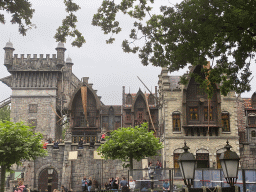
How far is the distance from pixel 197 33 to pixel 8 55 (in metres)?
43.3

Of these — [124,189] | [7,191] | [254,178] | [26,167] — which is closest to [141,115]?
[26,167]

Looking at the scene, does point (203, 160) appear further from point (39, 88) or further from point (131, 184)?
point (39, 88)

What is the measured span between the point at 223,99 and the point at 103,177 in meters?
15.1

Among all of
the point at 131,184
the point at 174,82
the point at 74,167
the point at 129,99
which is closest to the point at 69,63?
the point at 129,99

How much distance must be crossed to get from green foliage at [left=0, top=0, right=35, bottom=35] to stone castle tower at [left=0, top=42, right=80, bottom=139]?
38.5 meters

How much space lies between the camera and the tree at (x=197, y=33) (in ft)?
32.0

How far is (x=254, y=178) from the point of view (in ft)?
43.2

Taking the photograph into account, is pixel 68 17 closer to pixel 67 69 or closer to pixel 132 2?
pixel 132 2

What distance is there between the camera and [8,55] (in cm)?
4869

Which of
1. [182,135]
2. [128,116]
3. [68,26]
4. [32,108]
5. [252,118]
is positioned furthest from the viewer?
[32,108]

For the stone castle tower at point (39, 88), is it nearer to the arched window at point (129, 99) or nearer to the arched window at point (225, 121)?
the arched window at point (129, 99)

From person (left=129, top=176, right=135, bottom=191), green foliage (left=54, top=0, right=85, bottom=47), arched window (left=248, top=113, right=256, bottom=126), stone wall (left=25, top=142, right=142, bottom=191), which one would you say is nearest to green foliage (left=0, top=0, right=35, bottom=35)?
green foliage (left=54, top=0, right=85, bottom=47)

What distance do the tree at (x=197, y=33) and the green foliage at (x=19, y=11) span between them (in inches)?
155

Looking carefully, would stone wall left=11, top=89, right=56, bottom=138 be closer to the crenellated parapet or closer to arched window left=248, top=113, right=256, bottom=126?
the crenellated parapet
